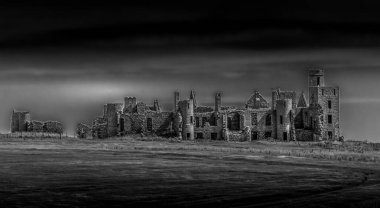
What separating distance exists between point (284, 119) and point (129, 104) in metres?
20.5

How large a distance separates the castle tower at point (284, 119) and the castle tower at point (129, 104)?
19.0 m

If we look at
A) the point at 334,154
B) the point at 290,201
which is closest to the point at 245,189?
the point at 290,201

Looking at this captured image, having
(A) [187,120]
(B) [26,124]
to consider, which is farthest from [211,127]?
(B) [26,124]

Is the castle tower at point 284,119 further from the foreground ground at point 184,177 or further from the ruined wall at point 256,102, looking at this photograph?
the foreground ground at point 184,177

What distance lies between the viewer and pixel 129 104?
94375mm

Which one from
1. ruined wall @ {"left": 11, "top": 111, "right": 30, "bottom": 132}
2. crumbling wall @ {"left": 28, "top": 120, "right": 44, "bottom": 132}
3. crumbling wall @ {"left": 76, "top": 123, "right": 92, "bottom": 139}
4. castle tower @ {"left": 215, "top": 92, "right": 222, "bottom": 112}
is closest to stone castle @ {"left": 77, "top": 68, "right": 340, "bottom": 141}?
castle tower @ {"left": 215, "top": 92, "right": 222, "bottom": 112}

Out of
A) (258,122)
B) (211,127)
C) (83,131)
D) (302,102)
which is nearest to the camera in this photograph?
(211,127)

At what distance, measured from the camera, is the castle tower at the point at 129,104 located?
308 ft

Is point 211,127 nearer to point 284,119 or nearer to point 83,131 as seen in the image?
point 284,119

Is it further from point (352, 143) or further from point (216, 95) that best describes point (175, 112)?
point (352, 143)

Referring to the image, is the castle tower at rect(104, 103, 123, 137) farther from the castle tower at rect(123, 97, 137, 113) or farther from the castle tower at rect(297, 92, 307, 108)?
the castle tower at rect(297, 92, 307, 108)

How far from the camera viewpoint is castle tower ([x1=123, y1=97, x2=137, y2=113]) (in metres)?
93.8

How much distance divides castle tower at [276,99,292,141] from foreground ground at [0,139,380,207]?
48.3 feet

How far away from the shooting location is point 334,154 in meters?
67.5
